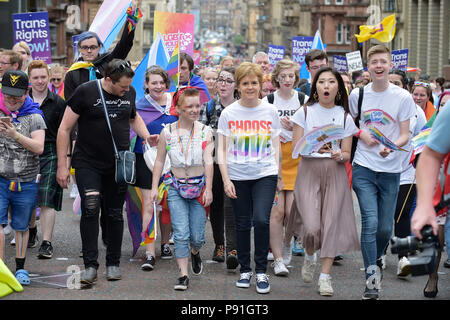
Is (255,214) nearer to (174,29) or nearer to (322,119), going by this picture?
(322,119)

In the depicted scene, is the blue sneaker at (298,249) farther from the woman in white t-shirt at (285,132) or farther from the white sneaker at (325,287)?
the white sneaker at (325,287)

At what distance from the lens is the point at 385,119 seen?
7664 mm

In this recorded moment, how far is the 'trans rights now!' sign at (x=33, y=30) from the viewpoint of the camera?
15.7m

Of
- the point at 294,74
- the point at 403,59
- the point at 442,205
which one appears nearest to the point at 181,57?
the point at 294,74

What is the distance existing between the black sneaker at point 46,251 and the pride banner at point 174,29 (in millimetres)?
4849

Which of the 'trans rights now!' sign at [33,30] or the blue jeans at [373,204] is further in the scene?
the 'trans rights now!' sign at [33,30]

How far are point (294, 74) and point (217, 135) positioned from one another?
1288mm

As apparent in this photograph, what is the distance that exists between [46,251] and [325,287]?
301 cm

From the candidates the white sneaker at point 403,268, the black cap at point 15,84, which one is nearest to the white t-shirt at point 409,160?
the white sneaker at point 403,268

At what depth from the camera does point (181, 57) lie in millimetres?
10680

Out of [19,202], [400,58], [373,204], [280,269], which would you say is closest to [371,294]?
[373,204]

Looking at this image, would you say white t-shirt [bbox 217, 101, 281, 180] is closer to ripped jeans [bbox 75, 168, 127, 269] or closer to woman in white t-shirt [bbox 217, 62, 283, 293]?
woman in white t-shirt [bbox 217, 62, 283, 293]

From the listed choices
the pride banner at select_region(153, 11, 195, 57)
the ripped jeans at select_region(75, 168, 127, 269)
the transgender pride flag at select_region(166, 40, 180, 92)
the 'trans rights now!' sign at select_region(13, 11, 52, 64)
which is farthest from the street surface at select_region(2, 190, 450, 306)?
the 'trans rights now!' sign at select_region(13, 11, 52, 64)

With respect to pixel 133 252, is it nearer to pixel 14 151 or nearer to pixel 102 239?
pixel 102 239
